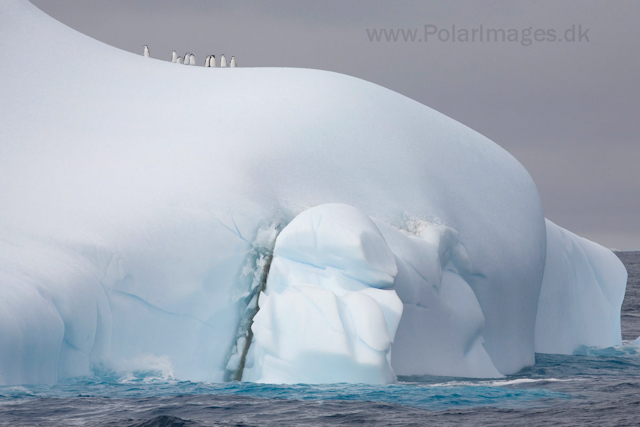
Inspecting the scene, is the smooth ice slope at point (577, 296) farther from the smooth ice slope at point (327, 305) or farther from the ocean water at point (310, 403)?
the smooth ice slope at point (327, 305)

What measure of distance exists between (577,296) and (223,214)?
35.7 ft

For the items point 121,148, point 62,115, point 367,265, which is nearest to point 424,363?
point 367,265

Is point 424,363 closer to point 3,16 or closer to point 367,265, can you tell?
point 367,265

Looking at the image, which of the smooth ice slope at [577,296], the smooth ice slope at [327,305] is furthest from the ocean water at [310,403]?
the smooth ice slope at [577,296]

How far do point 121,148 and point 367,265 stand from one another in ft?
18.9

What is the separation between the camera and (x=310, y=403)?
38.0ft

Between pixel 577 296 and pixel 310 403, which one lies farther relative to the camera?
pixel 577 296

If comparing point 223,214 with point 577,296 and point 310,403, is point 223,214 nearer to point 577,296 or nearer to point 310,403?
point 310,403

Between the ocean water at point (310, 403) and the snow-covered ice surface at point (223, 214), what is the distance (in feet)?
1.67

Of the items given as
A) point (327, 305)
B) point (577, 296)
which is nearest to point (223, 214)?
point (327, 305)

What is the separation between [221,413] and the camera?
433 inches

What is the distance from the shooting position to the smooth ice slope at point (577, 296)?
20.9 m

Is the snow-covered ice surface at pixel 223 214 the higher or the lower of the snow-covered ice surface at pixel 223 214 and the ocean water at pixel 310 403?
the higher

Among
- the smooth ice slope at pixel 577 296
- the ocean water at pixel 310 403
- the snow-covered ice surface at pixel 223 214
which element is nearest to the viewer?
the ocean water at pixel 310 403
